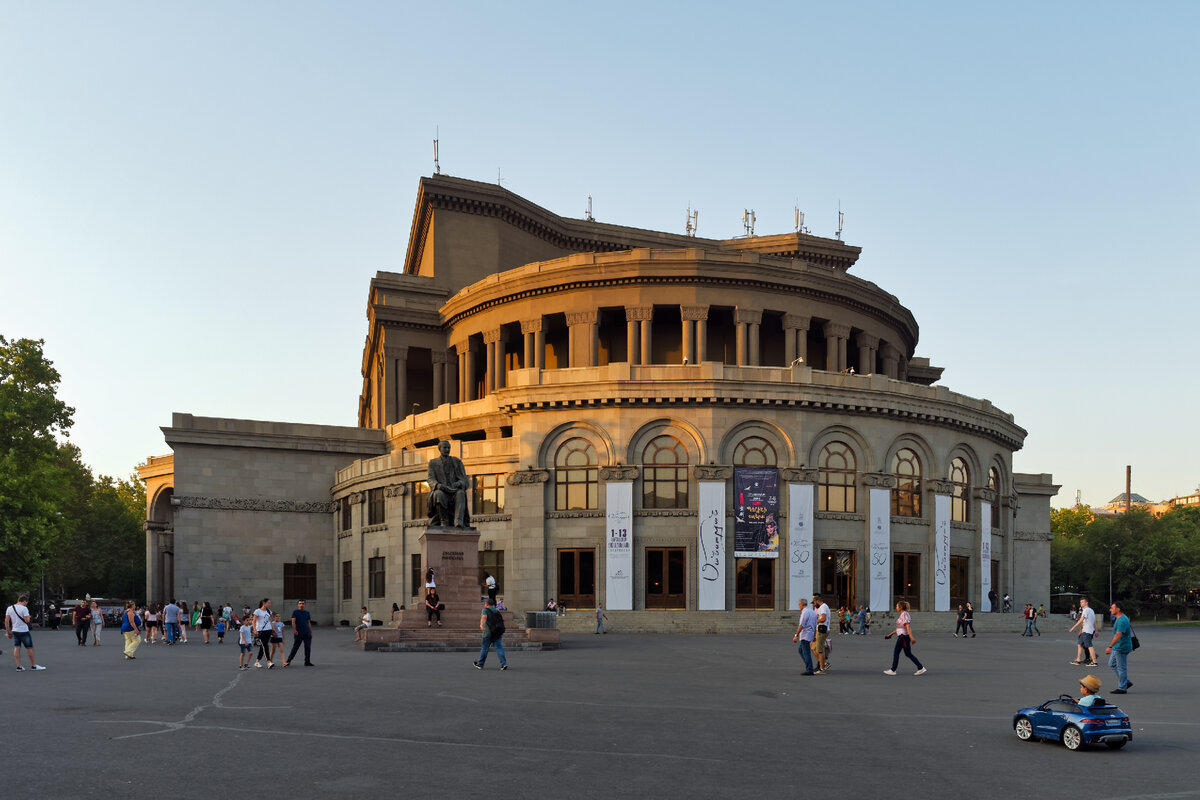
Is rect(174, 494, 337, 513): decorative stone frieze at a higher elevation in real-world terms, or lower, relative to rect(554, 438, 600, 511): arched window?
lower

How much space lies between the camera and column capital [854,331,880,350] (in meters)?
64.1

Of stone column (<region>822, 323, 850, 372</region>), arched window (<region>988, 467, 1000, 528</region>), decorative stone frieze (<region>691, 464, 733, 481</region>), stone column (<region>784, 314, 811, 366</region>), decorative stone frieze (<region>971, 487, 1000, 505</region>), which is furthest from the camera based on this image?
stone column (<region>822, 323, 850, 372</region>)

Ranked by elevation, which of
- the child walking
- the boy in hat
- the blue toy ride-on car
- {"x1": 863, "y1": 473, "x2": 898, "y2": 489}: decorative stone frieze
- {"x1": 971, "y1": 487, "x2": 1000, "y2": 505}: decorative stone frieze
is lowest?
the child walking

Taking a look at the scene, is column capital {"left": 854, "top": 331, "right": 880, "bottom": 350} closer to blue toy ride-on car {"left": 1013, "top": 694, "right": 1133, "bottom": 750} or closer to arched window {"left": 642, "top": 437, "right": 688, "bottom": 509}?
arched window {"left": 642, "top": 437, "right": 688, "bottom": 509}

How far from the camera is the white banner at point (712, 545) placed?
44312 millimetres

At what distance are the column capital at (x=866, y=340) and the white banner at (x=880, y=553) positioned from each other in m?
18.5

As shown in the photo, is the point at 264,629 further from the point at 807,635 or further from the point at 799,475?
the point at 799,475

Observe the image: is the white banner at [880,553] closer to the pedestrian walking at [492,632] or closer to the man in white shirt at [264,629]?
the pedestrian walking at [492,632]

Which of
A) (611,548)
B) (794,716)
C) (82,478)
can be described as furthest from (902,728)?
(82,478)

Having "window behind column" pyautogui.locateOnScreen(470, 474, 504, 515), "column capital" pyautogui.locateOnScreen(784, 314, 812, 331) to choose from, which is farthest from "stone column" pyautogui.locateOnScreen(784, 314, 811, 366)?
"window behind column" pyautogui.locateOnScreen(470, 474, 504, 515)

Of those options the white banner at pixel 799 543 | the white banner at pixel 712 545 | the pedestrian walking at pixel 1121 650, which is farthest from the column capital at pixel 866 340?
the pedestrian walking at pixel 1121 650

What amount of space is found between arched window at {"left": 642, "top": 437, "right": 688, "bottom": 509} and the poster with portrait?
219 centimetres

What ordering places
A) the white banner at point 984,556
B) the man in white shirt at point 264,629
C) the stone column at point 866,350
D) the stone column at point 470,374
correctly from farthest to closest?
the stone column at point 470,374 → the stone column at point 866,350 → the white banner at point 984,556 → the man in white shirt at point 264,629

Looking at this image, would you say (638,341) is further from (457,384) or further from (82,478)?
(82,478)
